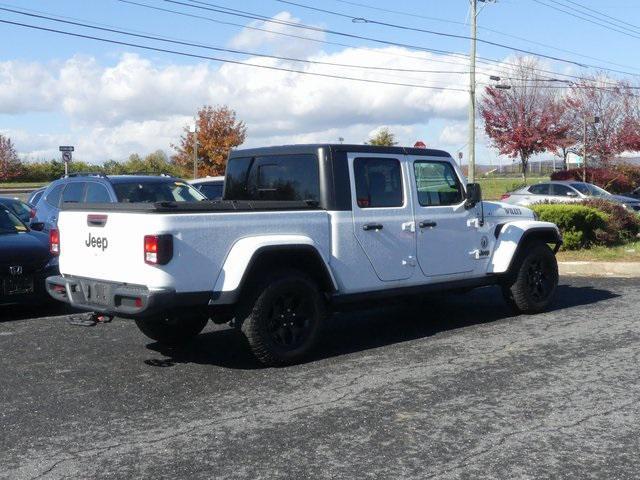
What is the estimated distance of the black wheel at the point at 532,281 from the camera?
9047 millimetres

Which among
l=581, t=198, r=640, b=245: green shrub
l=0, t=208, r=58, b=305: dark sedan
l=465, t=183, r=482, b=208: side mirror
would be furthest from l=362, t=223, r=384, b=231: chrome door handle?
l=581, t=198, r=640, b=245: green shrub

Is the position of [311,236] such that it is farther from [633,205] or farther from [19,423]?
[633,205]

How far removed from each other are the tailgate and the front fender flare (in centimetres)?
398

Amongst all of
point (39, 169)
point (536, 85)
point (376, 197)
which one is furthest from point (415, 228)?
point (39, 169)

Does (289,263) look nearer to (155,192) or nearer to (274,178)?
(274,178)

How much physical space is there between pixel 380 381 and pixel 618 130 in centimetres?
4582

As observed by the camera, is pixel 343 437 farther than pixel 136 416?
No

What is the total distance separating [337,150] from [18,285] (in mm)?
4009

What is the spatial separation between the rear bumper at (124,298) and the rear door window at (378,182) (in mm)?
1898

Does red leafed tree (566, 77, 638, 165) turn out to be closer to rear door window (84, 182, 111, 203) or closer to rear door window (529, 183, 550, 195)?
rear door window (529, 183, 550, 195)

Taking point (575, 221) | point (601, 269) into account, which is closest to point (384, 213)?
point (601, 269)

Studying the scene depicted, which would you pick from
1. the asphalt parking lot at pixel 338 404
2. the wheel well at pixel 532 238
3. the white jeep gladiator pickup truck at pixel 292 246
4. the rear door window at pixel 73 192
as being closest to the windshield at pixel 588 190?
the wheel well at pixel 532 238

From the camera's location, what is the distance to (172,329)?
7773 millimetres

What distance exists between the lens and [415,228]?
7930 millimetres
